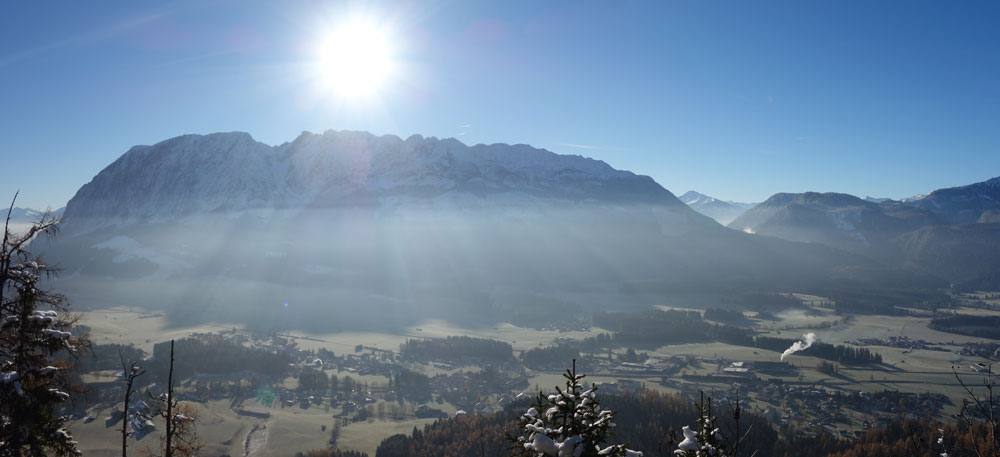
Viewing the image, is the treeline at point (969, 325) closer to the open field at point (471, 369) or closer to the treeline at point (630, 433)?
the open field at point (471, 369)

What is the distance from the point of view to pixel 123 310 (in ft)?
530

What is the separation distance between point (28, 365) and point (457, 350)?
353 ft

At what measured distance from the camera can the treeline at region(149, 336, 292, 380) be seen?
96.1 metres

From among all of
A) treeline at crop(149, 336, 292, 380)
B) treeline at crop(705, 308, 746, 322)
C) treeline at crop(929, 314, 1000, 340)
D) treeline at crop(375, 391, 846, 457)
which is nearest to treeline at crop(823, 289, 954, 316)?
treeline at crop(929, 314, 1000, 340)

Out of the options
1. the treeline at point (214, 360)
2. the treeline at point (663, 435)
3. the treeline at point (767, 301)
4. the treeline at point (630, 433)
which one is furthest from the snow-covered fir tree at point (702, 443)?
the treeline at point (767, 301)

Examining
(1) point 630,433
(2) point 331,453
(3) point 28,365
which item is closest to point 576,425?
(3) point 28,365

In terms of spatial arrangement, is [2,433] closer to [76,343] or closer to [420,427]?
[76,343]

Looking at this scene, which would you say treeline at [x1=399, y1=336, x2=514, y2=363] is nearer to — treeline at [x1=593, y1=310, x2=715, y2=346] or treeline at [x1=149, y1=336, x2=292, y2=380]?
treeline at [x1=149, y1=336, x2=292, y2=380]

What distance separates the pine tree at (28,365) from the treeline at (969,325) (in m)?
176

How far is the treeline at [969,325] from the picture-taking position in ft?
443

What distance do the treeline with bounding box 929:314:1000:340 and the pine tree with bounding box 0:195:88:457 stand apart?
17639 centimetres

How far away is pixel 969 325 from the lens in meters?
143

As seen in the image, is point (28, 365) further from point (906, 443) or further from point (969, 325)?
point (969, 325)

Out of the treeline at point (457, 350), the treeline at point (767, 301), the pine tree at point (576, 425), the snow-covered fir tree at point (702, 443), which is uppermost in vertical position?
the pine tree at point (576, 425)
